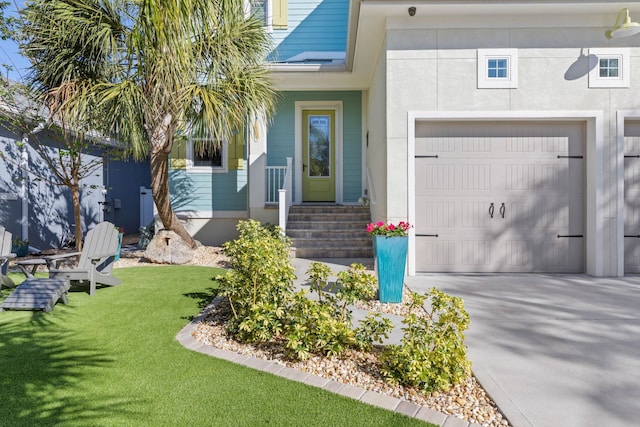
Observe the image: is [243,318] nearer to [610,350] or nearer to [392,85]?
[610,350]

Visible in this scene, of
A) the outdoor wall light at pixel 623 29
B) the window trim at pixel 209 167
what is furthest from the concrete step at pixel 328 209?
the outdoor wall light at pixel 623 29

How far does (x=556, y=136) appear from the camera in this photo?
229 inches

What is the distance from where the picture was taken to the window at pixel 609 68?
5.52 meters

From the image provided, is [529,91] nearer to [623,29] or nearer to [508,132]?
[508,132]

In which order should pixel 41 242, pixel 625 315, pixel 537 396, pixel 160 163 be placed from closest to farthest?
pixel 537 396 → pixel 625 315 → pixel 160 163 → pixel 41 242

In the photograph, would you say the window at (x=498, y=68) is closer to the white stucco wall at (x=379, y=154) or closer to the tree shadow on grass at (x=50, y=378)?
the white stucco wall at (x=379, y=154)

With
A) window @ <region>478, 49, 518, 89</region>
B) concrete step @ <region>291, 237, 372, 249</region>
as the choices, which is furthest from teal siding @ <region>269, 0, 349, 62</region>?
concrete step @ <region>291, 237, 372, 249</region>

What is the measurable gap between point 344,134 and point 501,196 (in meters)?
4.27

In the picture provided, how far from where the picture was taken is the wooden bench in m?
3.86

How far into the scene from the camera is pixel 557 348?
3.01m

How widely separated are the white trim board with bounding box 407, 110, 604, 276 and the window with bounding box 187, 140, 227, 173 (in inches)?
199

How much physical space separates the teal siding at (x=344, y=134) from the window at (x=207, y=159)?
1135mm

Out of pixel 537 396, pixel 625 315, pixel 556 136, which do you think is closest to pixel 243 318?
pixel 537 396

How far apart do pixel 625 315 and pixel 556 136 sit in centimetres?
310
